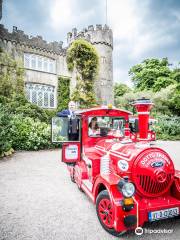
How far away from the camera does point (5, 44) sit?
20.8 metres

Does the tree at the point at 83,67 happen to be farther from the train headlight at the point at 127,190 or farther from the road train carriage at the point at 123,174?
the train headlight at the point at 127,190

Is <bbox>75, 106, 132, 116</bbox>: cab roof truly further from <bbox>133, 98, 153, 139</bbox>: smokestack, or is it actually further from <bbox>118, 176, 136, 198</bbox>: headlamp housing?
<bbox>118, 176, 136, 198</bbox>: headlamp housing

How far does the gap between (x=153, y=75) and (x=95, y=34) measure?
50.3 ft

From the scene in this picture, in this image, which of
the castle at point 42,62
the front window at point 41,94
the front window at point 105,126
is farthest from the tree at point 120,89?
the front window at point 105,126

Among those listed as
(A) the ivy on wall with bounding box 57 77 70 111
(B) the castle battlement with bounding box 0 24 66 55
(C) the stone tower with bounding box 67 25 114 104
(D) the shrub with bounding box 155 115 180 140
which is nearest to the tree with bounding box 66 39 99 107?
(A) the ivy on wall with bounding box 57 77 70 111

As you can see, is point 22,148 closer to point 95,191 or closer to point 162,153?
point 95,191

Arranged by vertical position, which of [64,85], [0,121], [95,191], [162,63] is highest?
[162,63]

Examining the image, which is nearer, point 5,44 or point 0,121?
point 0,121

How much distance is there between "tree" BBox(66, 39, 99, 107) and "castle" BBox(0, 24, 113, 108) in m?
0.97

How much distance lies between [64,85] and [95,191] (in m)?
20.9

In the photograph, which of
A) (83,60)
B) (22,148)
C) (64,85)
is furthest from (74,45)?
(22,148)

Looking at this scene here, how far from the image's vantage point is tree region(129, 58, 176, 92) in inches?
1389

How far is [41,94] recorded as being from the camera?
23.1 metres

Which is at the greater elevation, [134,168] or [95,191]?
[134,168]
